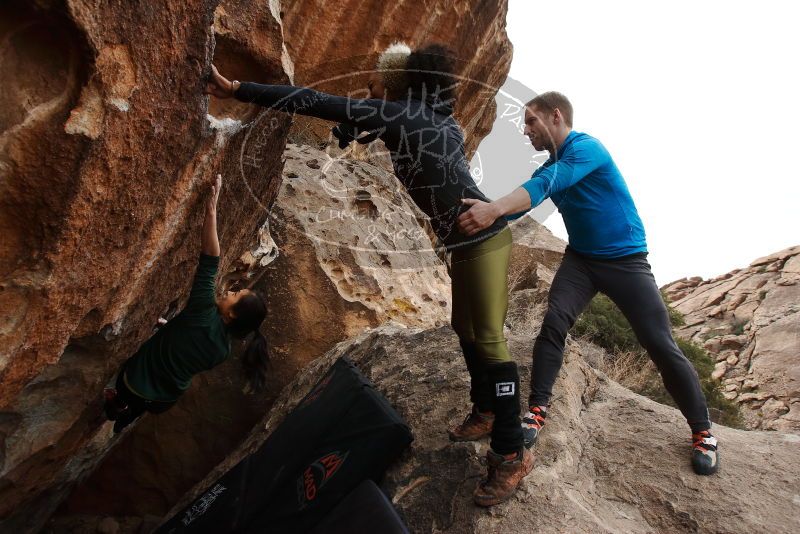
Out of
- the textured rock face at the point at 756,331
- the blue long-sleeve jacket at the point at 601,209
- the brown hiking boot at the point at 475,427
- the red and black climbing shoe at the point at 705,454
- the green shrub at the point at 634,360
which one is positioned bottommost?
the textured rock face at the point at 756,331

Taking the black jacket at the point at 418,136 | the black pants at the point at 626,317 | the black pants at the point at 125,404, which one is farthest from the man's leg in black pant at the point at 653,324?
the black pants at the point at 125,404

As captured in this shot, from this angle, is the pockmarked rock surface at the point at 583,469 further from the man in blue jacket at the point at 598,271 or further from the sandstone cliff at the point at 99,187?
the sandstone cliff at the point at 99,187

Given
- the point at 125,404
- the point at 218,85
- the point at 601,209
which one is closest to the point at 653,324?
the point at 601,209

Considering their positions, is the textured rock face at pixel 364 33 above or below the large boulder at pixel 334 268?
above

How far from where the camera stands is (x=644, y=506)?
9.09ft

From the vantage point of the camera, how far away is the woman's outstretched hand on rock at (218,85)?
236 centimetres

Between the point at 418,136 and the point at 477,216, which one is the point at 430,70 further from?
the point at 477,216

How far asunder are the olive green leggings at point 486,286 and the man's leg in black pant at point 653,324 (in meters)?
0.72

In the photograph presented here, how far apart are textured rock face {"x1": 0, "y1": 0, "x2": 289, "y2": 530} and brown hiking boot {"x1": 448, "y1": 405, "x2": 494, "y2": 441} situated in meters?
1.73

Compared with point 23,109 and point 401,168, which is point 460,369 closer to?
point 401,168

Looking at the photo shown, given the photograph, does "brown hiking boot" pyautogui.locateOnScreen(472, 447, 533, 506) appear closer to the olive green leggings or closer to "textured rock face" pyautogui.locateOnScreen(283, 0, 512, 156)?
the olive green leggings

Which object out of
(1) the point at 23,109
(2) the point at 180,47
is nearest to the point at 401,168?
(2) the point at 180,47

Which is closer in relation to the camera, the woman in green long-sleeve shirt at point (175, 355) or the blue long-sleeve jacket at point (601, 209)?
the blue long-sleeve jacket at point (601, 209)

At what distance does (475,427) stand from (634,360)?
6638 millimetres
